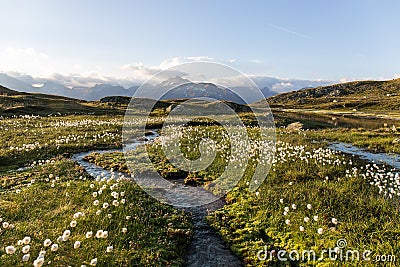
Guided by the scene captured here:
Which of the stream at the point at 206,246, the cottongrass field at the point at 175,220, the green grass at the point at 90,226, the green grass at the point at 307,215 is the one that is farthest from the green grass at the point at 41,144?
the green grass at the point at 307,215

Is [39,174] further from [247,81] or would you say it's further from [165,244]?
[247,81]

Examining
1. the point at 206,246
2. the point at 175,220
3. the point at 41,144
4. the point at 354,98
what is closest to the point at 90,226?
the point at 175,220

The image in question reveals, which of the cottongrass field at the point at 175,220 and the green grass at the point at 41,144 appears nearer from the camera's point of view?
the cottongrass field at the point at 175,220

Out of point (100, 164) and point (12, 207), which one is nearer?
point (12, 207)

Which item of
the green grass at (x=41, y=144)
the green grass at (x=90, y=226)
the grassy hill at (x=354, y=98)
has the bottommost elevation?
the green grass at (x=90, y=226)

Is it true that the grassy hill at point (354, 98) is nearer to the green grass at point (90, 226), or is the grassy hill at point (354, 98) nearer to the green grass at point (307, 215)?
the green grass at point (307, 215)

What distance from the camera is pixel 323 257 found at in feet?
22.8

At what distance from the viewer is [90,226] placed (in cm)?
779

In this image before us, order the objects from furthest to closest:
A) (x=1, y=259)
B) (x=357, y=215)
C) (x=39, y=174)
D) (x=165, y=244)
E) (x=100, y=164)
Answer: (x=100, y=164)
(x=39, y=174)
(x=357, y=215)
(x=165, y=244)
(x=1, y=259)

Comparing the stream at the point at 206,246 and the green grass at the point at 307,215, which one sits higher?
the green grass at the point at 307,215

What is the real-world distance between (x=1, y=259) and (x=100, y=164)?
1110 cm

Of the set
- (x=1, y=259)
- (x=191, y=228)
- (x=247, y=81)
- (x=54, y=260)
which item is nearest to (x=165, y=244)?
(x=191, y=228)

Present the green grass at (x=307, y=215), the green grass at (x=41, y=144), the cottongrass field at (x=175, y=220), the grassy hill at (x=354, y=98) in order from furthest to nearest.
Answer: the grassy hill at (x=354, y=98), the green grass at (x=41, y=144), the green grass at (x=307, y=215), the cottongrass field at (x=175, y=220)

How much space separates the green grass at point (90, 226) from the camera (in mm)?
6523
